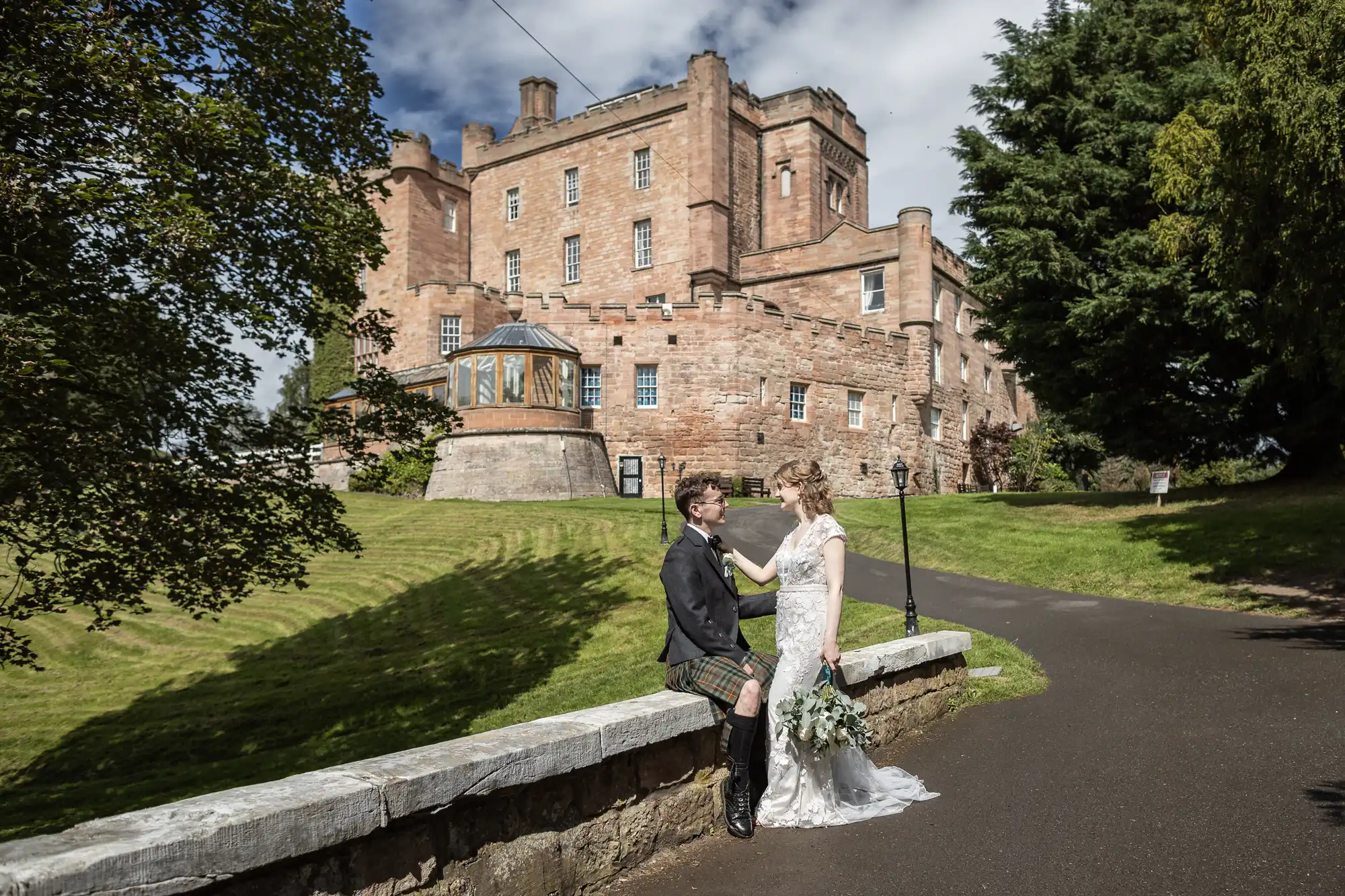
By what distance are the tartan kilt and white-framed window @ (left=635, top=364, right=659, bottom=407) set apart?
30570 millimetres

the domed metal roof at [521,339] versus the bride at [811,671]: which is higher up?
the domed metal roof at [521,339]

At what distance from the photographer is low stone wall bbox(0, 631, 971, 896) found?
2.91 metres

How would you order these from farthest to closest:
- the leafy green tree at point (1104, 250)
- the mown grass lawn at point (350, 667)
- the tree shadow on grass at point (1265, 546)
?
the leafy green tree at point (1104, 250) → the tree shadow on grass at point (1265, 546) → the mown grass lawn at point (350, 667)

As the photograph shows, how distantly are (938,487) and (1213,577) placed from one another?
25.2m

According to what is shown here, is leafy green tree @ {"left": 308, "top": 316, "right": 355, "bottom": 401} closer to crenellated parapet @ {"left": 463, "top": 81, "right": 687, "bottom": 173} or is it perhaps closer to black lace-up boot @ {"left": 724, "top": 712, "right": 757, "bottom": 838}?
crenellated parapet @ {"left": 463, "top": 81, "right": 687, "bottom": 173}

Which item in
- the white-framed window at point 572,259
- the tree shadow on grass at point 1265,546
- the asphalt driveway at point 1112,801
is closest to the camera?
the asphalt driveway at point 1112,801

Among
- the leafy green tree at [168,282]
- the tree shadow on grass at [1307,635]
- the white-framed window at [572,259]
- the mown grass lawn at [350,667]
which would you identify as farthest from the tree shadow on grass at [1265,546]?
the white-framed window at [572,259]

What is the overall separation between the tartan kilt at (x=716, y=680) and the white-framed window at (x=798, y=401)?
3190 centimetres

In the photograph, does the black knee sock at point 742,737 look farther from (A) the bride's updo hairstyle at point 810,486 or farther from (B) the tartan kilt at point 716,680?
(A) the bride's updo hairstyle at point 810,486

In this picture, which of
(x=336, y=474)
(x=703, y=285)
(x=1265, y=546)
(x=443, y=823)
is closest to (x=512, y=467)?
(x=336, y=474)

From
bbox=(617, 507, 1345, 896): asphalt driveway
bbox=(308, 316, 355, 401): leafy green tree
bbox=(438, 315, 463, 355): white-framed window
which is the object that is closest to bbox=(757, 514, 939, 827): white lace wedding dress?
bbox=(617, 507, 1345, 896): asphalt driveway

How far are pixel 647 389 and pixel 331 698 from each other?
77.0 feet

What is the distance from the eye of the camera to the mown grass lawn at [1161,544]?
594 inches

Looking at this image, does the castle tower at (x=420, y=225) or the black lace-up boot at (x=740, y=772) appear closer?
the black lace-up boot at (x=740, y=772)
